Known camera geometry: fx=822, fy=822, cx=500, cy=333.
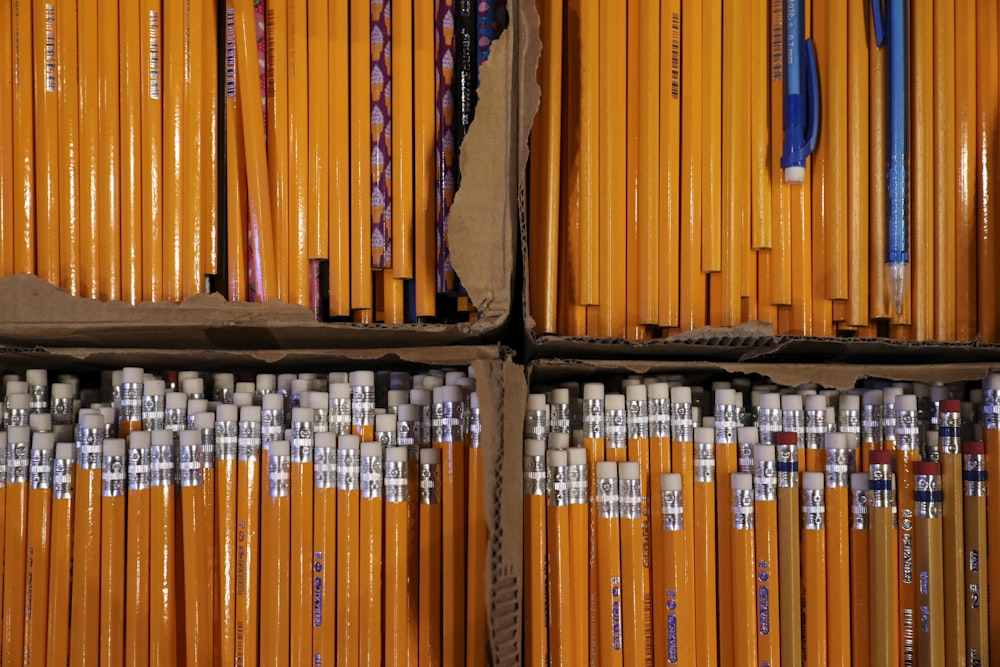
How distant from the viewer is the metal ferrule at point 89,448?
3.25 feet

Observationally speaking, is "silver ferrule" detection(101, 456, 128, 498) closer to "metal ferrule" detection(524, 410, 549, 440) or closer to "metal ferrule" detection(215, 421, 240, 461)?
"metal ferrule" detection(215, 421, 240, 461)

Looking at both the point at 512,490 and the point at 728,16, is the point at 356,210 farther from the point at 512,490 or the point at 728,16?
the point at 728,16

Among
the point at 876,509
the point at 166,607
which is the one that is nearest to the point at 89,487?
the point at 166,607

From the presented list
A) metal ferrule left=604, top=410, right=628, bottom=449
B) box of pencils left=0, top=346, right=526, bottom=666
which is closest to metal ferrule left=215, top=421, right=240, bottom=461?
box of pencils left=0, top=346, right=526, bottom=666

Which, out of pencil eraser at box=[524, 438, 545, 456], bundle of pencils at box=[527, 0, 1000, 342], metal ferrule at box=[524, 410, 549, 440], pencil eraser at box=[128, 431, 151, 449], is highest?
bundle of pencils at box=[527, 0, 1000, 342]

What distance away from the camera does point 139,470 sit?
0.99 m

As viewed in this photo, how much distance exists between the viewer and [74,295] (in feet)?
3.26

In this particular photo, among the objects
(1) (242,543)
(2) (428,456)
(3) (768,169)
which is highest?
(3) (768,169)

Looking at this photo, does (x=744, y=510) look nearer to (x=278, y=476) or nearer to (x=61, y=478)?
(x=278, y=476)

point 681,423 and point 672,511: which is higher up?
point 681,423

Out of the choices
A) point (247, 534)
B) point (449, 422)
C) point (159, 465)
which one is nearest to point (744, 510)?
point (449, 422)

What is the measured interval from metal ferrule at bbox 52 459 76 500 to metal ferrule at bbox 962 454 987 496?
1.10m

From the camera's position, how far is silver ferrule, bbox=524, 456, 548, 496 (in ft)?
3.24

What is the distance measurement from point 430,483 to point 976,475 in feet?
2.20
